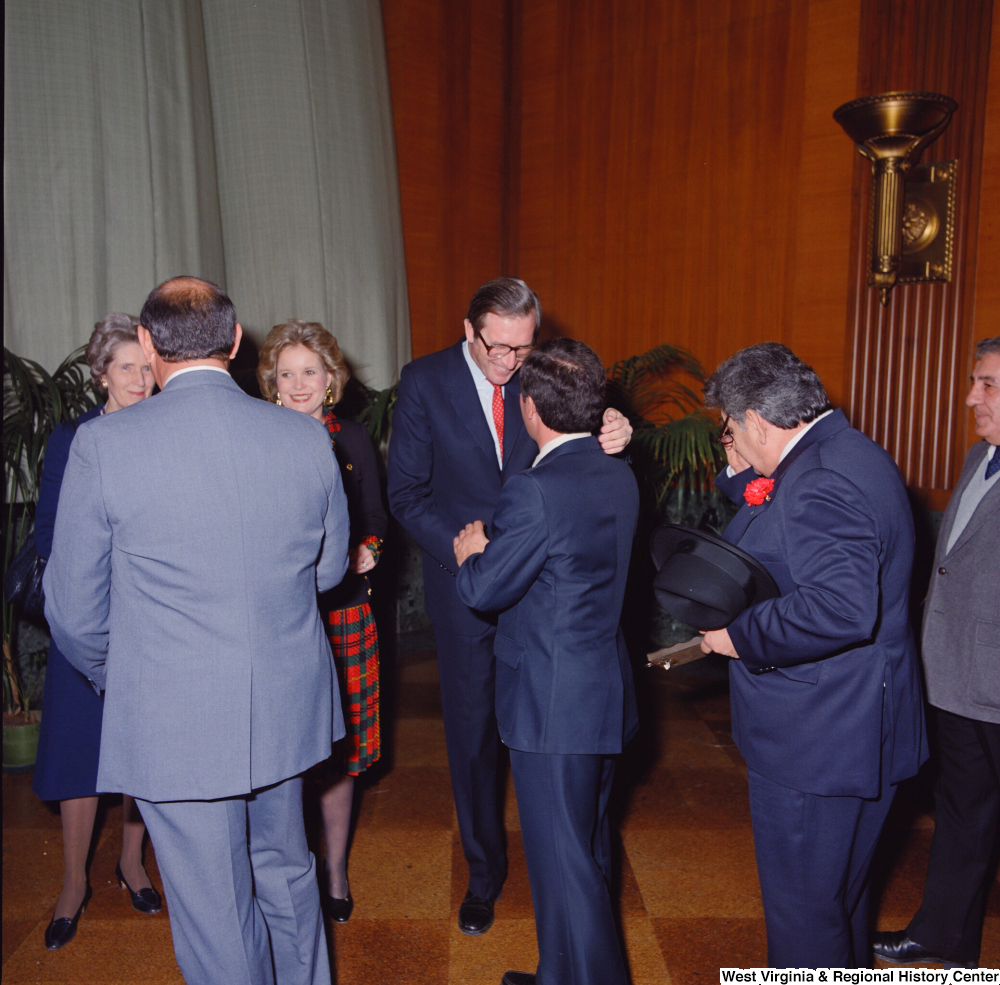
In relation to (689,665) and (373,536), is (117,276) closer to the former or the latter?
(373,536)

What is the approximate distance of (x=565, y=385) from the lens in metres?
1.83

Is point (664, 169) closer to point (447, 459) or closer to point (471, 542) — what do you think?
point (447, 459)

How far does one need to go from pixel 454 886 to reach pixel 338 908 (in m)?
0.38

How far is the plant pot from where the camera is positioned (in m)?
3.45

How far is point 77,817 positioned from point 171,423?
1540 millimetres

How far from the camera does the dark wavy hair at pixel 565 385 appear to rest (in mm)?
1829

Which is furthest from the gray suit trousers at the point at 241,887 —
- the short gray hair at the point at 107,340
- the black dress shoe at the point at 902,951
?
the black dress shoe at the point at 902,951

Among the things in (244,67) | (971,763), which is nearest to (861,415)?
(971,763)

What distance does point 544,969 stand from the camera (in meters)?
1.91

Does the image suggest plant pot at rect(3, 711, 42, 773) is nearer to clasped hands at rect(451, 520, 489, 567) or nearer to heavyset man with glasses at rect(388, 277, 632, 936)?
heavyset man with glasses at rect(388, 277, 632, 936)

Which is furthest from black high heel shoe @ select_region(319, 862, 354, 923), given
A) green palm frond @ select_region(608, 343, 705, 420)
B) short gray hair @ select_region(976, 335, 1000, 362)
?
green palm frond @ select_region(608, 343, 705, 420)

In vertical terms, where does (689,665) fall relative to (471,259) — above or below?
below

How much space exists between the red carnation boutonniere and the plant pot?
10.00 feet

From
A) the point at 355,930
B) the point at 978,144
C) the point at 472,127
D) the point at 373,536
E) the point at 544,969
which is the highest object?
the point at 472,127
